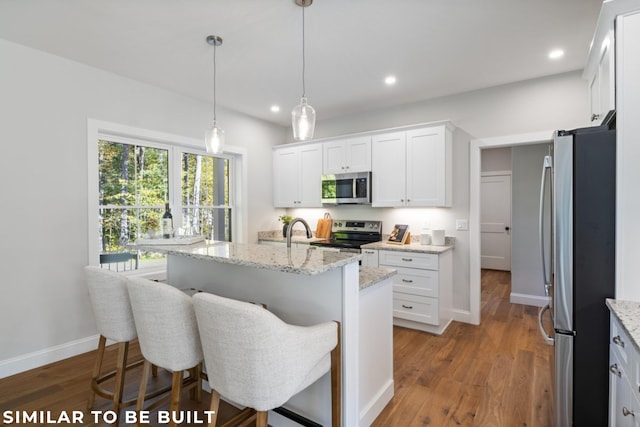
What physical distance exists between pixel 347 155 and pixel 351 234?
112 centimetres

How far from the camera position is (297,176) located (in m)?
4.87

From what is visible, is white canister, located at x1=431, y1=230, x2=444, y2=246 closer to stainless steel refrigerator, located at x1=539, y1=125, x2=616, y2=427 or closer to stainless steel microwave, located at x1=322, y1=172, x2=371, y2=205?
stainless steel microwave, located at x1=322, y1=172, x2=371, y2=205

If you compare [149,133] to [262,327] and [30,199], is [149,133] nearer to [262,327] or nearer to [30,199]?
[30,199]

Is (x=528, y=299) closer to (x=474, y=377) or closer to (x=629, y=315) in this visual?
(x=474, y=377)

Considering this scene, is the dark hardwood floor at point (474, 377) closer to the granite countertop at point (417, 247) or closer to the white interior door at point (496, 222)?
the granite countertop at point (417, 247)

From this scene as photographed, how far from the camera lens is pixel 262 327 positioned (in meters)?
1.27

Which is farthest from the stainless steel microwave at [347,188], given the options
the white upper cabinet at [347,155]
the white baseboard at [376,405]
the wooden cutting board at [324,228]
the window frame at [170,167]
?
the white baseboard at [376,405]

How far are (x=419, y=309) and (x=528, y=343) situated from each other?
1075 millimetres

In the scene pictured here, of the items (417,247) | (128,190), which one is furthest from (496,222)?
(128,190)

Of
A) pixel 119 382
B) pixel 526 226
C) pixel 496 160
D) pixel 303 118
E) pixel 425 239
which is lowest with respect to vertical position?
pixel 119 382

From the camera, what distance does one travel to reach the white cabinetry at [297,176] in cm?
468

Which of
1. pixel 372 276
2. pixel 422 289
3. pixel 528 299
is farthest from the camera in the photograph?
pixel 528 299

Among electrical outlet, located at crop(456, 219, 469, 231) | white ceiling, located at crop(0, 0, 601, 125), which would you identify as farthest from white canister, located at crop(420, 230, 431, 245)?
white ceiling, located at crop(0, 0, 601, 125)

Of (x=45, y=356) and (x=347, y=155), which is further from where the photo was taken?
(x=347, y=155)
